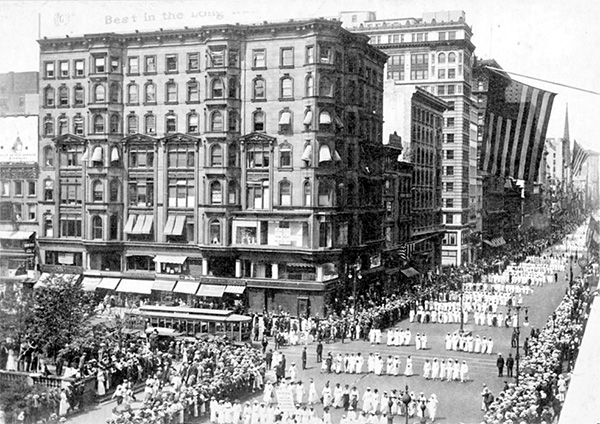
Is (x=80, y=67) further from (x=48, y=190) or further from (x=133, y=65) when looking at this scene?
(x=48, y=190)

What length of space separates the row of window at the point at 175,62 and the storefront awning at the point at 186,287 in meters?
16.2

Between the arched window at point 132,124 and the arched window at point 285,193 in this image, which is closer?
the arched window at point 285,193

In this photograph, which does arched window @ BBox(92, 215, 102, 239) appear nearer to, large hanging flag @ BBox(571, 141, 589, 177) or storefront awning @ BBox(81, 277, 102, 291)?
storefront awning @ BBox(81, 277, 102, 291)

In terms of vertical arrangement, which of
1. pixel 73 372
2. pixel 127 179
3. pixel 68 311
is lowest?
pixel 73 372

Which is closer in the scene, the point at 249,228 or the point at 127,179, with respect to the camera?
the point at 249,228

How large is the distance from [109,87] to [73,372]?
2929cm

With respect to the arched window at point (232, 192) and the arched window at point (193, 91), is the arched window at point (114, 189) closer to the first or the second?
the arched window at point (193, 91)

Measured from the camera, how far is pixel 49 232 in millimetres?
57656

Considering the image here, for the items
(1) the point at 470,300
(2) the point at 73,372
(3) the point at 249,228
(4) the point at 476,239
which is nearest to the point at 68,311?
(2) the point at 73,372

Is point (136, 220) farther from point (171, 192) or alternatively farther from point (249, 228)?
point (249, 228)

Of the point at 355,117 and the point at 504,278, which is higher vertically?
the point at 355,117

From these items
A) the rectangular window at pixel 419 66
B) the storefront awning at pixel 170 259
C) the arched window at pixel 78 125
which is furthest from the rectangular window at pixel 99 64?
the rectangular window at pixel 419 66

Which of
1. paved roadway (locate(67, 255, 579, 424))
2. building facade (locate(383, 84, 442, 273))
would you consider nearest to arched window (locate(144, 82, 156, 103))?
paved roadway (locate(67, 255, 579, 424))

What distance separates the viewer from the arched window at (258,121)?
52500 millimetres
